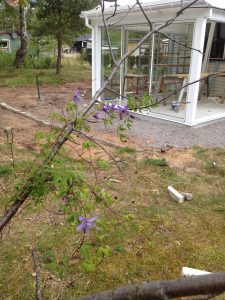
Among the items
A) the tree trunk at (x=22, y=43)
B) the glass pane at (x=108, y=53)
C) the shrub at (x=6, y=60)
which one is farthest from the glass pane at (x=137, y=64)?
the shrub at (x=6, y=60)

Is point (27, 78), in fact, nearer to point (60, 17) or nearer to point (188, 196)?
point (60, 17)

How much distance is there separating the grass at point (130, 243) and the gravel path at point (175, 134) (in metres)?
1.93

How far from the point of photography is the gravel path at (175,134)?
19.7ft

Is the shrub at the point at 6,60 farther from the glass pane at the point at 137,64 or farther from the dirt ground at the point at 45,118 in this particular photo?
the glass pane at the point at 137,64

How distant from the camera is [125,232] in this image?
313 centimetres

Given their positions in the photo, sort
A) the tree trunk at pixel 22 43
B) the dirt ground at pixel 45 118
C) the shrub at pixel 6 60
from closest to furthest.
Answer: the dirt ground at pixel 45 118 < the tree trunk at pixel 22 43 < the shrub at pixel 6 60

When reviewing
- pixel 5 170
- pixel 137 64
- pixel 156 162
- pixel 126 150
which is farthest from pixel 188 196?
pixel 137 64

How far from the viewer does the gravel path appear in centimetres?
601

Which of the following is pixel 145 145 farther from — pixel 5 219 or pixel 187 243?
pixel 5 219

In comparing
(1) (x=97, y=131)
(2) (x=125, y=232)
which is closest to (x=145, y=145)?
(1) (x=97, y=131)

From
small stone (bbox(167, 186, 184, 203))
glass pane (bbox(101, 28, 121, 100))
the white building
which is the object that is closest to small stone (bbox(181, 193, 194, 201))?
small stone (bbox(167, 186, 184, 203))

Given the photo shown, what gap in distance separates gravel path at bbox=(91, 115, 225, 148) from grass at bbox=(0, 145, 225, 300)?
1.93m

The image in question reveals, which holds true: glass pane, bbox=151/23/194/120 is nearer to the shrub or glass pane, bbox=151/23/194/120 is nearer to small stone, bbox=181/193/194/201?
small stone, bbox=181/193/194/201

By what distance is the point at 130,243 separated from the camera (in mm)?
2980
